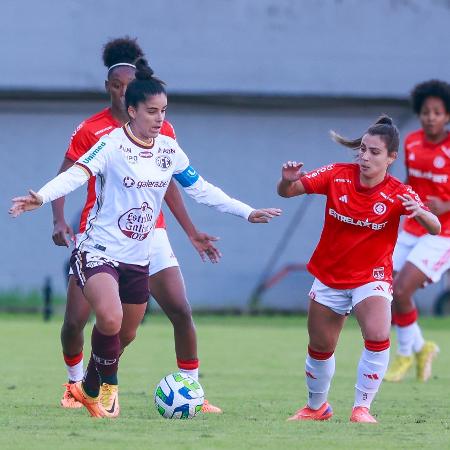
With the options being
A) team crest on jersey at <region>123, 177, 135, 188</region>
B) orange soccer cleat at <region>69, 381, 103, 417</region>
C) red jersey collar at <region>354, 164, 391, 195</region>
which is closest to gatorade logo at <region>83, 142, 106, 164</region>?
team crest on jersey at <region>123, 177, 135, 188</region>

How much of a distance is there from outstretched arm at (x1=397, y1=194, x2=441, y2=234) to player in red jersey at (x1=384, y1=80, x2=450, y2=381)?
3444 mm

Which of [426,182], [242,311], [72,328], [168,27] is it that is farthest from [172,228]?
[72,328]

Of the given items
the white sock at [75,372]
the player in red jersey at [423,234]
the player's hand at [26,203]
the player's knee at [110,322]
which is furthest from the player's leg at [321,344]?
the player in red jersey at [423,234]

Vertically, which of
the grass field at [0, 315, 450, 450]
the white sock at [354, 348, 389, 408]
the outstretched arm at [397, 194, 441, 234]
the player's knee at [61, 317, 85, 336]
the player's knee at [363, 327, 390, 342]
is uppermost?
the outstretched arm at [397, 194, 441, 234]

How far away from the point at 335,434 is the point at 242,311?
55.9 feet

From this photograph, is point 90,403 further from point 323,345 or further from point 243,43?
point 243,43

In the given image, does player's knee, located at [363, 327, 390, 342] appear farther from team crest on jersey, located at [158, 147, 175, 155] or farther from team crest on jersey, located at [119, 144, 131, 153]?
team crest on jersey, located at [119, 144, 131, 153]

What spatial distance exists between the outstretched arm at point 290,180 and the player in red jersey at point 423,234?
140 inches

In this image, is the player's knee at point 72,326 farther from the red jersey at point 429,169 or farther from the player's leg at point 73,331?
the red jersey at point 429,169

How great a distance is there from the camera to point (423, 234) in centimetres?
1220

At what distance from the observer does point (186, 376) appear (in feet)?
28.4

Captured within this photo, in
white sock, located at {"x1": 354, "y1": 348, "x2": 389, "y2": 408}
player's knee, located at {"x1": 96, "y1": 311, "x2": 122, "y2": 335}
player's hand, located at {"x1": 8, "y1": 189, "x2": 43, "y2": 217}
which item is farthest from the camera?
white sock, located at {"x1": 354, "y1": 348, "x2": 389, "y2": 408}

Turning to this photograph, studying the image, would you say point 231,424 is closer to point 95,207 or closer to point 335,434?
point 335,434

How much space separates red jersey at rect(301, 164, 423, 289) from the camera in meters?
8.41
